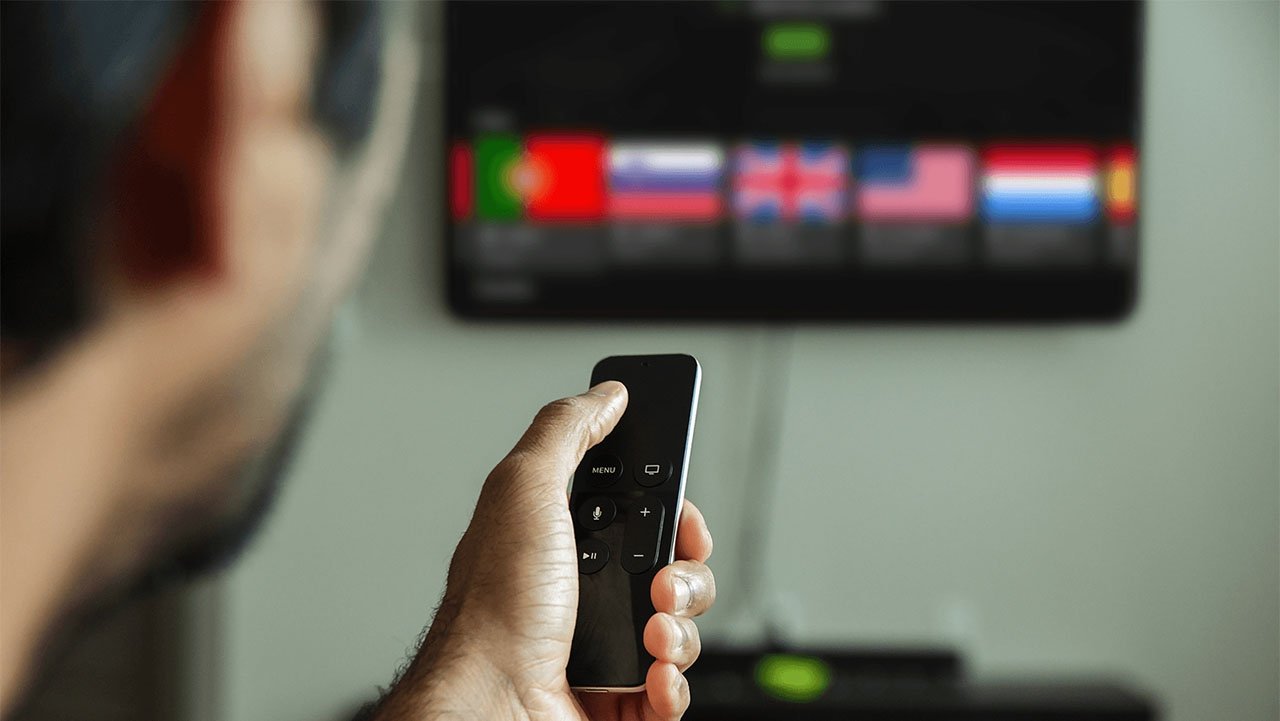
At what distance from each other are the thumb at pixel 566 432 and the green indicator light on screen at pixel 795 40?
0.63 meters

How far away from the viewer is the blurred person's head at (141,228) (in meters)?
0.32

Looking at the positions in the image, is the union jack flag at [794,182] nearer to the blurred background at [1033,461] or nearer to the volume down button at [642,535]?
the blurred background at [1033,461]

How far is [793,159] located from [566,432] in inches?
25.0

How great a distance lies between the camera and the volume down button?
27.4 inches

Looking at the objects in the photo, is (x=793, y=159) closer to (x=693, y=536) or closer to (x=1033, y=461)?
(x=1033, y=461)

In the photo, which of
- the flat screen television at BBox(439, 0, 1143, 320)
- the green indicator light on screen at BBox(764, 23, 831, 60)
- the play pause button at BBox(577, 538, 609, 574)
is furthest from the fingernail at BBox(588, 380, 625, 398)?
the green indicator light on screen at BBox(764, 23, 831, 60)

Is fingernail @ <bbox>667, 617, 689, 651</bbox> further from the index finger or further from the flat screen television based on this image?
the flat screen television

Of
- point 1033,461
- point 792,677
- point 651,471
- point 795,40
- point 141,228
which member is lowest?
point 792,677

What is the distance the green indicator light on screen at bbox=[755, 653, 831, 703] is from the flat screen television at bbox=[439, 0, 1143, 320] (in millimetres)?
390

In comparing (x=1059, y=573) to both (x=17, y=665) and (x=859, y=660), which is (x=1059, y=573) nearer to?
(x=859, y=660)

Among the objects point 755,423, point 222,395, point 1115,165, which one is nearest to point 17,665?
point 222,395

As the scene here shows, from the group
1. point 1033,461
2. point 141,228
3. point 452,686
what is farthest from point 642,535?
point 1033,461

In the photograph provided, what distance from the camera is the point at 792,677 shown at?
3.84ft

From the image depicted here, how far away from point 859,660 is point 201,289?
1.01 meters
